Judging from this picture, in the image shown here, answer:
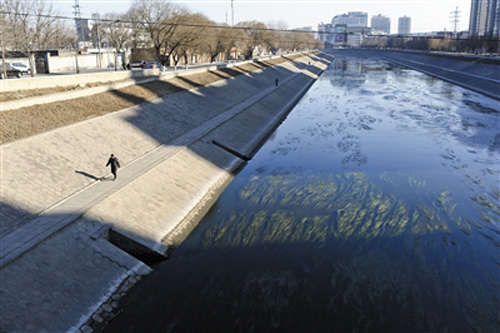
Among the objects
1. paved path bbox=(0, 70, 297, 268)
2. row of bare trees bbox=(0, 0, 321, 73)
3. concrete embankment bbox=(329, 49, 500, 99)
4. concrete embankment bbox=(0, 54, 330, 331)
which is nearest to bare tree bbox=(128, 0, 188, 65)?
row of bare trees bbox=(0, 0, 321, 73)

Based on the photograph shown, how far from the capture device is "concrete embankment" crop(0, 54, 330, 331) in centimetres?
1215

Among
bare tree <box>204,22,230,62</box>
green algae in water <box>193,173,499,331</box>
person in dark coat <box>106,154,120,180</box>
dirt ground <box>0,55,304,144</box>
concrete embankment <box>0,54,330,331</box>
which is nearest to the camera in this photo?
concrete embankment <box>0,54,330,331</box>

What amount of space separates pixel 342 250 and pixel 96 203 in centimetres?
990

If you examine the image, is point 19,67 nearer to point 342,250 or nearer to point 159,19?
point 159,19

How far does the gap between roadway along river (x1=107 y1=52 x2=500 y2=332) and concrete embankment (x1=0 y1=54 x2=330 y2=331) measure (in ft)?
3.59

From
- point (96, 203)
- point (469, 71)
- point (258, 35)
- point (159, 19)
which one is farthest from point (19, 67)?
point (258, 35)

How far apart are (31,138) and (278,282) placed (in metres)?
13.9

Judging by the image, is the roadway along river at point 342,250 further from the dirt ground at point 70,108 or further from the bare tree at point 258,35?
the bare tree at point 258,35

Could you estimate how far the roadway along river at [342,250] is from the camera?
1273cm

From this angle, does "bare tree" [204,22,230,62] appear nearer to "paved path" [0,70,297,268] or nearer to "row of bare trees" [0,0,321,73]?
"row of bare trees" [0,0,321,73]

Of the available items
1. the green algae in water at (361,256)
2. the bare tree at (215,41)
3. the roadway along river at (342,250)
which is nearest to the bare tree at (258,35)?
the bare tree at (215,41)

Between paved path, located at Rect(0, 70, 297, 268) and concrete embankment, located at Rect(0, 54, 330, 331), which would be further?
paved path, located at Rect(0, 70, 297, 268)

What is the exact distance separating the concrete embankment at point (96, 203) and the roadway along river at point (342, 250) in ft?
3.59

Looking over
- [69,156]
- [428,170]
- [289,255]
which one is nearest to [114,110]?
[69,156]
